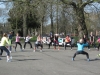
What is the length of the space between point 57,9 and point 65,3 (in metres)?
1.20

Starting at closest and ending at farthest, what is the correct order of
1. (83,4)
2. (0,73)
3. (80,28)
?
(0,73) → (83,4) → (80,28)

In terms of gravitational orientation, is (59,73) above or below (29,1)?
below

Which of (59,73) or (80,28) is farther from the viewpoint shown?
(80,28)

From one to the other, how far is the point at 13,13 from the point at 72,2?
282 inches

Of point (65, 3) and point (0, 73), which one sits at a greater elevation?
point (65, 3)

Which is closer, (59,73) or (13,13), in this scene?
(59,73)

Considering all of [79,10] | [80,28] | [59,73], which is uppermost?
[79,10]

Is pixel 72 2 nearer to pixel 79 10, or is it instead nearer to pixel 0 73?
pixel 79 10

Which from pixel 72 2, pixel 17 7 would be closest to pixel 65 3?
pixel 72 2

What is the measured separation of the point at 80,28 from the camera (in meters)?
31.1

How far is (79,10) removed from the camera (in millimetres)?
29391

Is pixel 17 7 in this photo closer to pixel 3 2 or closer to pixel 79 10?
pixel 3 2

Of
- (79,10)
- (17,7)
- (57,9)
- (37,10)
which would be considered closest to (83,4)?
(79,10)

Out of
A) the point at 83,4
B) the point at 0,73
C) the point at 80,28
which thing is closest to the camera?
the point at 0,73
